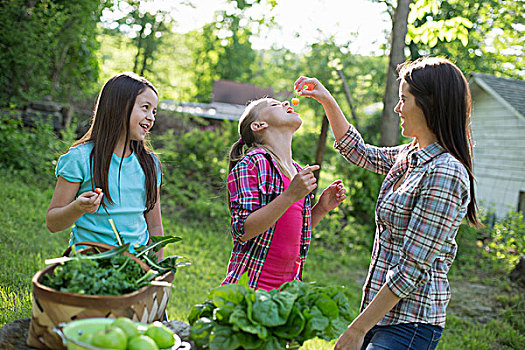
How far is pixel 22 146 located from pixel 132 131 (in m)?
6.68

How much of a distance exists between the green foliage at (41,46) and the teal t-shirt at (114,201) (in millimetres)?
7507

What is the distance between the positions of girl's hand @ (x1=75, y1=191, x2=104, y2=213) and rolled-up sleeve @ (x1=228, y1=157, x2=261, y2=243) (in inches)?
26.0

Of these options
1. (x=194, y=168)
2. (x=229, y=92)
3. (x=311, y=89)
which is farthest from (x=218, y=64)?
(x=311, y=89)

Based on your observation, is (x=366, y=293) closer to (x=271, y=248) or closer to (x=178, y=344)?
(x=271, y=248)

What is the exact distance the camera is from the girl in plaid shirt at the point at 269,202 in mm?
2223

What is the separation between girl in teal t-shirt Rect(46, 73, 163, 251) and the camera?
7.20 feet

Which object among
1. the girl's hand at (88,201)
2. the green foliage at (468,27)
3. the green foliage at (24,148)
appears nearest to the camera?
the girl's hand at (88,201)

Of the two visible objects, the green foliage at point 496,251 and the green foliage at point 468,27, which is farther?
the green foliage at point 496,251

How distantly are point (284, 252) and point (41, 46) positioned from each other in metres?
8.16

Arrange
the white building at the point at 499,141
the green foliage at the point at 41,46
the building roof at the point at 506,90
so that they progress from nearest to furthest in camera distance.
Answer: the green foliage at the point at 41,46 → the white building at the point at 499,141 → the building roof at the point at 506,90

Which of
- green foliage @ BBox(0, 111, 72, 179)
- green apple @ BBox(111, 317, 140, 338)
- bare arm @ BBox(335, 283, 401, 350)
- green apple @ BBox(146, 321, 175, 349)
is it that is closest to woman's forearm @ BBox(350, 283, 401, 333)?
bare arm @ BBox(335, 283, 401, 350)

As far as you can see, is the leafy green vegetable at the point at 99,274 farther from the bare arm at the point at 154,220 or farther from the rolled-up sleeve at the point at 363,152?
the rolled-up sleeve at the point at 363,152

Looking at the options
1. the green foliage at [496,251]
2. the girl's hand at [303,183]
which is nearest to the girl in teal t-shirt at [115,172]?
the girl's hand at [303,183]

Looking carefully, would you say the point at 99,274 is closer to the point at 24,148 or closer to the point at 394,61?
the point at 394,61
